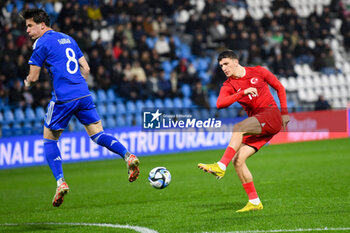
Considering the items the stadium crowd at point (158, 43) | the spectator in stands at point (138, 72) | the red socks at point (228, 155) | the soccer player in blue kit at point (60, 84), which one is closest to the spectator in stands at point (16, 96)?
the stadium crowd at point (158, 43)

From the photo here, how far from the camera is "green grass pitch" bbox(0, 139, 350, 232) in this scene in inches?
276

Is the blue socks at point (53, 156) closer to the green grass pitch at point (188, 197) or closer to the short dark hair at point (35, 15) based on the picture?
the green grass pitch at point (188, 197)

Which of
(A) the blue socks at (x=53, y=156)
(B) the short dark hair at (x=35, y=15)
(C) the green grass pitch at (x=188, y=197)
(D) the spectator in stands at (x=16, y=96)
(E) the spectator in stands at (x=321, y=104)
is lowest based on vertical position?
(E) the spectator in stands at (x=321, y=104)

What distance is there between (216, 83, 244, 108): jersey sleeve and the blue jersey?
170 centimetres

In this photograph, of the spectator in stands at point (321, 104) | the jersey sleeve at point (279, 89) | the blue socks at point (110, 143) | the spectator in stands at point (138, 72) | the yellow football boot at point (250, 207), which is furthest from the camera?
the spectator in stands at point (321, 104)

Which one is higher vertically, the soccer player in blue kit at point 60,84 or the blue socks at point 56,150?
the soccer player in blue kit at point 60,84

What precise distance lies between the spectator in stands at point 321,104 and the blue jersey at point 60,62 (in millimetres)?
16696

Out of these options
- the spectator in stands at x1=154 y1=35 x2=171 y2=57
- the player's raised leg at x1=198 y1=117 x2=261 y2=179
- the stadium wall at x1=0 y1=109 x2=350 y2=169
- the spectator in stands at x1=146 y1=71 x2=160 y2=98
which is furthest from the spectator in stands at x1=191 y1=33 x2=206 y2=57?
the player's raised leg at x1=198 y1=117 x2=261 y2=179

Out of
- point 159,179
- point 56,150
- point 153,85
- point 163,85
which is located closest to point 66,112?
point 56,150

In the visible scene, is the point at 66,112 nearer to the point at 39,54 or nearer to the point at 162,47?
the point at 39,54

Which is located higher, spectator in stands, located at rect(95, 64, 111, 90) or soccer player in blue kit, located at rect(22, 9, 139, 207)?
soccer player in blue kit, located at rect(22, 9, 139, 207)

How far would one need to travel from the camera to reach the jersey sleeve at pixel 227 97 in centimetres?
732

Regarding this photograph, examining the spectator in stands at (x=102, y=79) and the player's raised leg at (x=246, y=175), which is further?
the spectator in stands at (x=102, y=79)

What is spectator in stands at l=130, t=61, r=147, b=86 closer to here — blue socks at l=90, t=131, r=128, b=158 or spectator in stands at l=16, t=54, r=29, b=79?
spectator in stands at l=16, t=54, r=29, b=79
